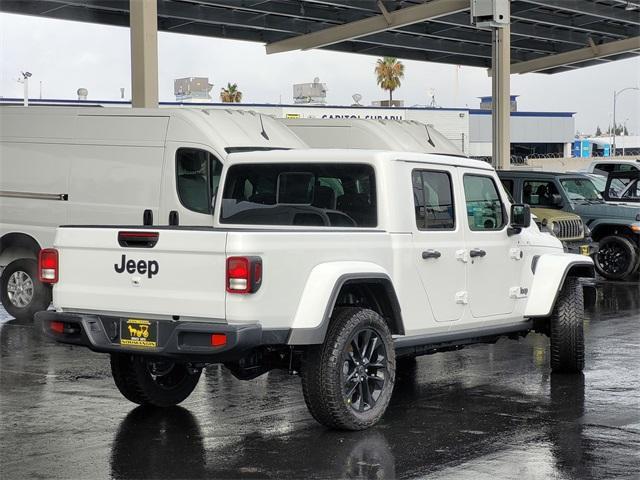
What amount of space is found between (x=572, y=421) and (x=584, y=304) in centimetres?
260

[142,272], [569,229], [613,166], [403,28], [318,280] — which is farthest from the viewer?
[403,28]

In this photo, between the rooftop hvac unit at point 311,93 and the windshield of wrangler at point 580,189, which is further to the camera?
the rooftop hvac unit at point 311,93

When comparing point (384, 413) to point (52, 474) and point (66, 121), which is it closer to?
point (52, 474)

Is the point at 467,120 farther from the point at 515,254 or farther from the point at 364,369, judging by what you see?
the point at 364,369

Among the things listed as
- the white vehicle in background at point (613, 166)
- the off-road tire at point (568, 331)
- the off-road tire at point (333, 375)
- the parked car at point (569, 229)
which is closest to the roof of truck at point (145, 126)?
the parked car at point (569, 229)

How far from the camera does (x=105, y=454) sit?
7.00 metres

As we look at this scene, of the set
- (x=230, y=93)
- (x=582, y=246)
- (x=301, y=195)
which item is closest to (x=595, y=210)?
(x=582, y=246)

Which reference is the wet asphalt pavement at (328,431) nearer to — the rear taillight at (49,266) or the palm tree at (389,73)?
the rear taillight at (49,266)

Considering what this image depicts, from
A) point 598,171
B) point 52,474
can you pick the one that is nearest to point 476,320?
point 52,474

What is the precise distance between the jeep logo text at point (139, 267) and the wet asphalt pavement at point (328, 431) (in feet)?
3.62

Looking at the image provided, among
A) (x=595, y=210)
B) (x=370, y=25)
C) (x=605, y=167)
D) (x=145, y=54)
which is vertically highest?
(x=370, y=25)

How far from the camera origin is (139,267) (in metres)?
7.43

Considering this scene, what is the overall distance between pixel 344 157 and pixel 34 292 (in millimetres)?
7150

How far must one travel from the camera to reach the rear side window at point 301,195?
836 cm
